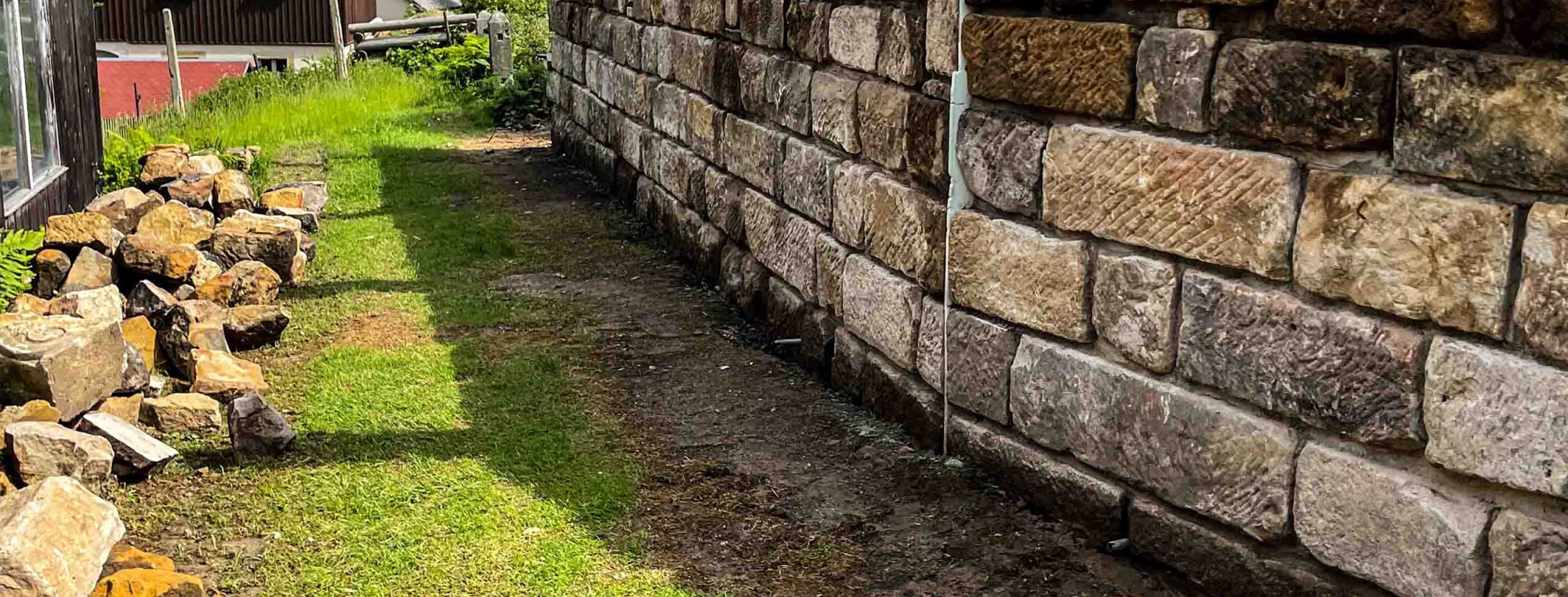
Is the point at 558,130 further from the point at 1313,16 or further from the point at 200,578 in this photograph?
the point at 1313,16

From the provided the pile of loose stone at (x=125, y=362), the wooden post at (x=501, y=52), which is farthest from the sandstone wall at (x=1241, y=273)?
the wooden post at (x=501, y=52)

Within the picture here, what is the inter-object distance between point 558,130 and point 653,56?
164 inches

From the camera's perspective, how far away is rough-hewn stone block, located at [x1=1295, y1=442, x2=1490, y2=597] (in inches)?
125

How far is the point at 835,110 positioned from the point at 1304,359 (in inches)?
→ 113

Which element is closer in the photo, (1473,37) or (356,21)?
(1473,37)

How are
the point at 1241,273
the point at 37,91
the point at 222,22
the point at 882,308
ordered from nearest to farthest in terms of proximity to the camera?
the point at 1241,273
the point at 882,308
the point at 37,91
the point at 222,22

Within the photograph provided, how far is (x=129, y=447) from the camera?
16.5ft

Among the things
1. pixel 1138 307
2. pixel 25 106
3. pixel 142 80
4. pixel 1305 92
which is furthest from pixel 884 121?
pixel 142 80

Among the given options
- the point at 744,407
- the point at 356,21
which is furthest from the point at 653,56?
the point at 356,21

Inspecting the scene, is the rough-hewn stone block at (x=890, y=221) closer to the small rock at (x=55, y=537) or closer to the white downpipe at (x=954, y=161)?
the white downpipe at (x=954, y=161)

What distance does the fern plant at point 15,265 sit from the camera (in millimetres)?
6383

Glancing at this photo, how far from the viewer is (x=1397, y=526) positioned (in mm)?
3305

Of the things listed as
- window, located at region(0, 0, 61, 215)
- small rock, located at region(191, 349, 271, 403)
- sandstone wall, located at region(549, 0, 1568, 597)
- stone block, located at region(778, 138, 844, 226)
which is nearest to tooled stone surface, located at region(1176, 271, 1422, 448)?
sandstone wall, located at region(549, 0, 1568, 597)

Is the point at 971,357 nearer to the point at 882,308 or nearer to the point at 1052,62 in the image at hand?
the point at 882,308
